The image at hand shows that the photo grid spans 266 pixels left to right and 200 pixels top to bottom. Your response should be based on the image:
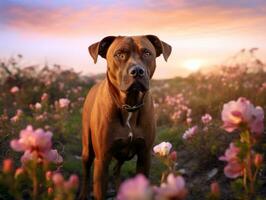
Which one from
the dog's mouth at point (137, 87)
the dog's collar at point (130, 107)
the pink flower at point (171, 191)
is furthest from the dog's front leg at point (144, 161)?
the pink flower at point (171, 191)

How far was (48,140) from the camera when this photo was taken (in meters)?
2.71

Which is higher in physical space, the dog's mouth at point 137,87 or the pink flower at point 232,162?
the dog's mouth at point 137,87

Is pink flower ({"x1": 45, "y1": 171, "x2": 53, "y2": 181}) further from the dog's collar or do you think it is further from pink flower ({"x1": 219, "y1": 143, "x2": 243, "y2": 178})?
the dog's collar

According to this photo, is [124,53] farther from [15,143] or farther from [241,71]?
[241,71]

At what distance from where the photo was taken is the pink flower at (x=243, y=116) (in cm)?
267

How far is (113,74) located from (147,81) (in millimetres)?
392

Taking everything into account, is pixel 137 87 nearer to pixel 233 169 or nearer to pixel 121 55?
pixel 121 55

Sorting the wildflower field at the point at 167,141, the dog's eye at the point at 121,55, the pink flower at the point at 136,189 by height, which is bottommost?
the wildflower field at the point at 167,141

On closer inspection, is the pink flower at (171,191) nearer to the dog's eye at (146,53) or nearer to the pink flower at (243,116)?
the pink flower at (243,116)

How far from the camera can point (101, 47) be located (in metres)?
5.39

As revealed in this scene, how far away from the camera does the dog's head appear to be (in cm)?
468

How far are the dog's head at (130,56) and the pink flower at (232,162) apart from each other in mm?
1969

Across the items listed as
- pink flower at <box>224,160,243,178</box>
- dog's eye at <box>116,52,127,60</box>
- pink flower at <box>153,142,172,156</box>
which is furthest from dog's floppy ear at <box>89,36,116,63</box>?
pink flower at <box>224,160,243,178</box>

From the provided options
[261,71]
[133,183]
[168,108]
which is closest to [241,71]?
[261,71]
